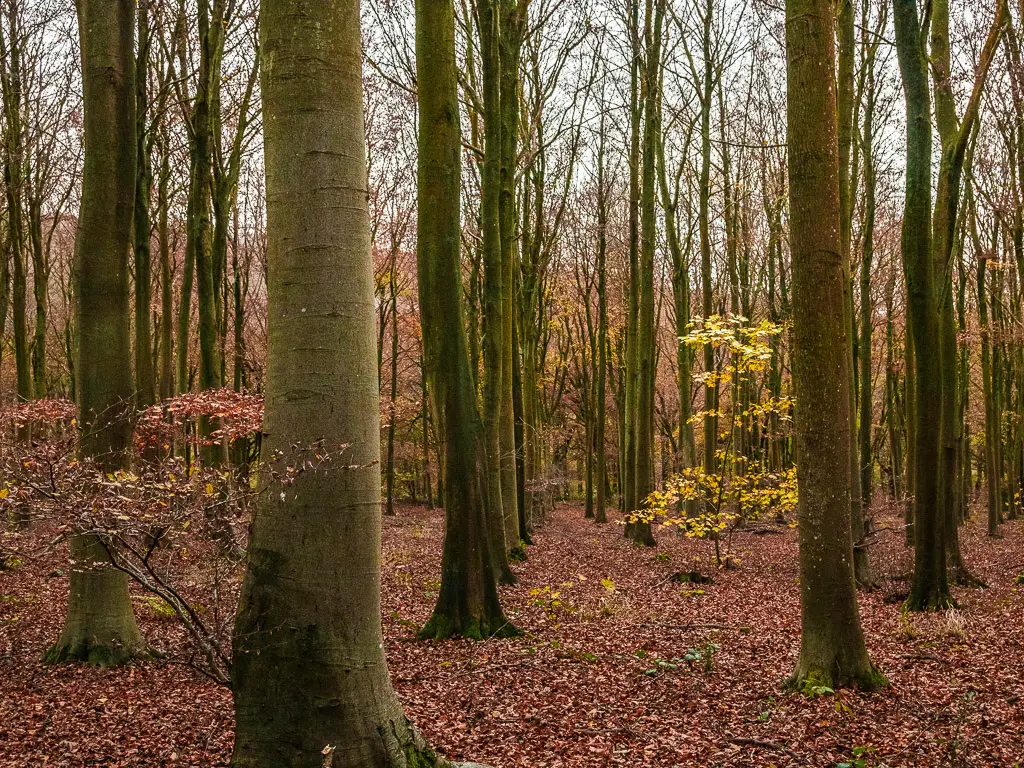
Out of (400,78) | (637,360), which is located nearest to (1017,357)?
(637,360)

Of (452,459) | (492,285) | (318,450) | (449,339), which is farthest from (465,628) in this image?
(492,285)

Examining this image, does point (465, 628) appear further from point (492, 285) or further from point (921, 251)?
point (921, 251)

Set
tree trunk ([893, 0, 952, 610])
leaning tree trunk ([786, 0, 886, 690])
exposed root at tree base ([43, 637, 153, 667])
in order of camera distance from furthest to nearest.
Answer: tree trunk ([893, 0, 952, 610]), exposed root at tree base ([43, 637, 153, 667]), leaning tree trunk ([786, 0, 886, 690])

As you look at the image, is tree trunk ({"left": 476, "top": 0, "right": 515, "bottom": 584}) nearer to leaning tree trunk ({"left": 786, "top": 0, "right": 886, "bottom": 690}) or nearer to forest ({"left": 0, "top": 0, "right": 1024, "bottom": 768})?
forest ({"left": 0, "top": 0, "right": 1024, "bottom": 768})

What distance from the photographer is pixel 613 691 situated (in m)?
6.05

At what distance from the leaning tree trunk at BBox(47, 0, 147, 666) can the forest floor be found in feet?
1.34

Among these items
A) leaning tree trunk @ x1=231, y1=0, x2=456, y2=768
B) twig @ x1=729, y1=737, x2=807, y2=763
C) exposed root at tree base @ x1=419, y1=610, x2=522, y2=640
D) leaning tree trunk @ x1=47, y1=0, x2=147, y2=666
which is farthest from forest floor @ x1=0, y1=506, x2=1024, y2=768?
leaning tree trunk @ x1=231, y1=0, x2=456, y2=768

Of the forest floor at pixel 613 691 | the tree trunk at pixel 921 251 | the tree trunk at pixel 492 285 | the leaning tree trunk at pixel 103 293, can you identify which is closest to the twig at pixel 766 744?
the forest floor at pixel 613 691

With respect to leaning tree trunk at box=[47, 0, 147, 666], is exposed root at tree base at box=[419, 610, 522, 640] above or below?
below

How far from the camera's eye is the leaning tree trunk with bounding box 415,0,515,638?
7.82 m

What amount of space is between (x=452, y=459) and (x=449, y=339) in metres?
1.27

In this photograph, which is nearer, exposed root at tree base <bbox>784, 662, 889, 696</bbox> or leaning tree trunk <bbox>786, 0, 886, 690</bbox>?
exposed root at tree base <bbox>784, 662, 889, 696</bbox>

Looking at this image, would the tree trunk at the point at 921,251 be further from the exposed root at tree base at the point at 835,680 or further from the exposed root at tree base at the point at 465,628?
the exposed root at tree base at the point at 465,628

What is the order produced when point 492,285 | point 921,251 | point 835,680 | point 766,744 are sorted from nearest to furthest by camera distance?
point 766,744 → point 835,680 → point 921,251 → point 492,285
